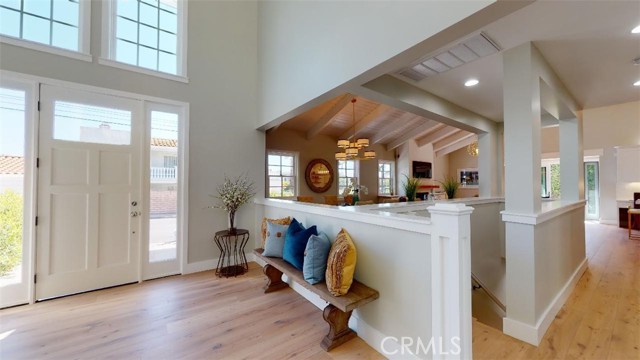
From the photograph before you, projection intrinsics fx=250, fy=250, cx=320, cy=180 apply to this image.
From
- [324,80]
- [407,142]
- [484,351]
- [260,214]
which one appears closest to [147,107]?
[260,214]

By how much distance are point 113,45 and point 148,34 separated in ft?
1.57

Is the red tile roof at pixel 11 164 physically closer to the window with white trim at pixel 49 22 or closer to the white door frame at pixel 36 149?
the white door frame at pixel 36 149

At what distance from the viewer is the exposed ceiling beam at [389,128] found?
690cm

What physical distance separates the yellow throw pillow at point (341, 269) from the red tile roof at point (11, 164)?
11.3 ft

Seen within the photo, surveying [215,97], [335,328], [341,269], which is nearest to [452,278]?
[341,269]

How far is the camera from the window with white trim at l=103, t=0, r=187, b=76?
10.6 feet

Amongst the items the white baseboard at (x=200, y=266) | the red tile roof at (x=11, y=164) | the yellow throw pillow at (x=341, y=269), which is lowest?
the white baseboard at (x=200, y=266)

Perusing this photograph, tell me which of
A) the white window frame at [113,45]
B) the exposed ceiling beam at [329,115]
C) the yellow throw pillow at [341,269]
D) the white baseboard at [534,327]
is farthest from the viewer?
the exposed ceiling beam at [329,115]

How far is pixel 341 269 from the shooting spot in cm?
194

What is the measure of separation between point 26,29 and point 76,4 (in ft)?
1.99

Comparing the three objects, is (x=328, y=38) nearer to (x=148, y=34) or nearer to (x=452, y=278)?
(x=452, y=278)

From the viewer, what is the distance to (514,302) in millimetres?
2242

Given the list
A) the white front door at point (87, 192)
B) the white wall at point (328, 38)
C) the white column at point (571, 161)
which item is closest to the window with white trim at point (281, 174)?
the white wall at point (328, 38)

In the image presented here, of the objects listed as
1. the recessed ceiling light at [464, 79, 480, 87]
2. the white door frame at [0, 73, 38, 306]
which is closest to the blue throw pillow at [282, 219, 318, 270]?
the recessed ceiling light at [464, 79, 480, 87]
